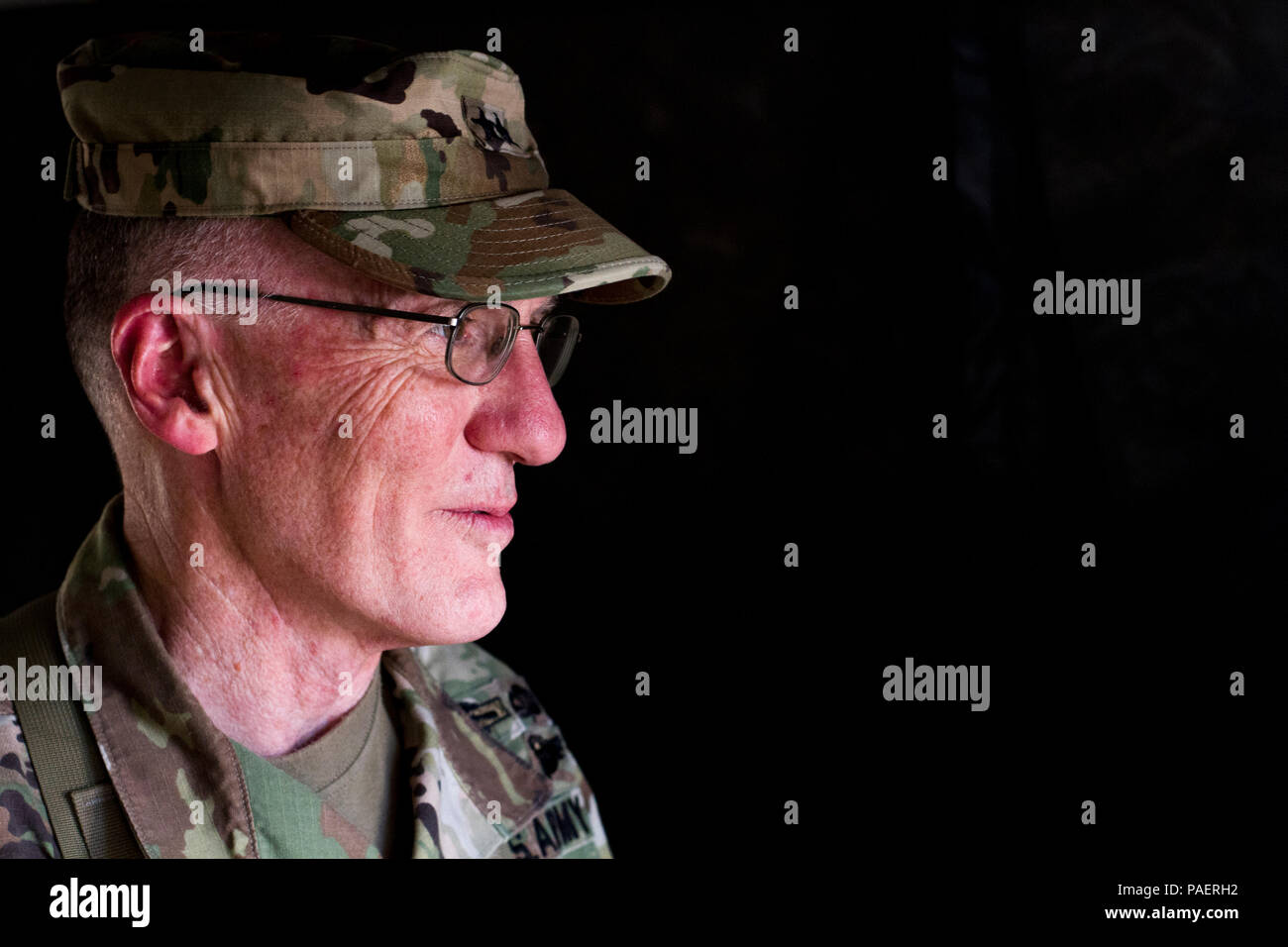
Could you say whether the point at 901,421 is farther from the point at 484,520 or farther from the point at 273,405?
the point at 273,405

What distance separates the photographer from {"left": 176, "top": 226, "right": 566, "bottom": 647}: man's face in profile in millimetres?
1069

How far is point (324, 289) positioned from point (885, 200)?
0.76 m

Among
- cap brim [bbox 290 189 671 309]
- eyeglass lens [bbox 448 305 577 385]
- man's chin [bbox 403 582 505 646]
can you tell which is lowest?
man's chin [bbox 403 582 505 646]

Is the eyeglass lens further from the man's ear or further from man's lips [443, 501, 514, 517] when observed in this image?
the man's ear

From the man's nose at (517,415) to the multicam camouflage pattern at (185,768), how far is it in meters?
0.40

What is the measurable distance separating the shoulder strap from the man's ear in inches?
11.8

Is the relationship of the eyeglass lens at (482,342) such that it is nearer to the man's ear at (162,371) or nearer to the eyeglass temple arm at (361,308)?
the eyeglass temple arm at (361,308)

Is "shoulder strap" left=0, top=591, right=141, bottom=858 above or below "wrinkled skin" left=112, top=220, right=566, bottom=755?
below

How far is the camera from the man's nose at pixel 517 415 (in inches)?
43.9

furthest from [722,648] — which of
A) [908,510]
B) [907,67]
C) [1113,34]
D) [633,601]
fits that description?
[1113,34]

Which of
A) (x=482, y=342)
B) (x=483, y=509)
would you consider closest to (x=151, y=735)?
(x=483, y=509)

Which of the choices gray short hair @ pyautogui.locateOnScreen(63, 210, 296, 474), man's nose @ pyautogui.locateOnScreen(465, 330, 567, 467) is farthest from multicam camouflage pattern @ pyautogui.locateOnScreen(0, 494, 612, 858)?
man's nose @ pyautogui.locateOnScreen(465, 330, 567, 467)

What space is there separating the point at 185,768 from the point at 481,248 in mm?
609

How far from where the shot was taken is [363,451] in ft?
3.54
